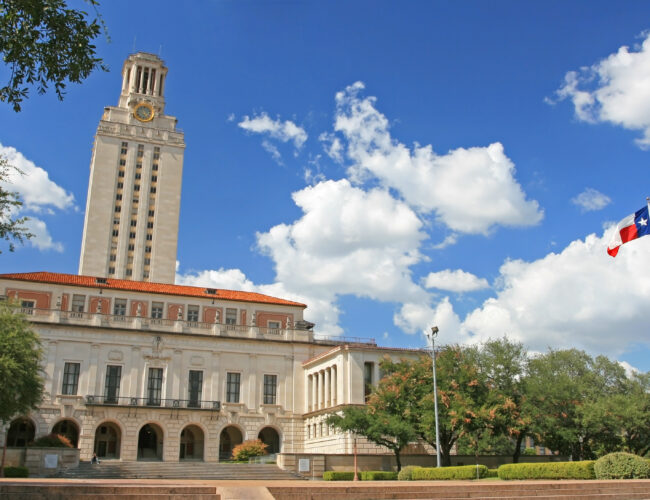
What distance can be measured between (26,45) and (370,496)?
1569 centimetres

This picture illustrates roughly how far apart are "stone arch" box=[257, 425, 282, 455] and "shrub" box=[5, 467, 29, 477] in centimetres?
2845

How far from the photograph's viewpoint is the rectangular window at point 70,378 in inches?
2286

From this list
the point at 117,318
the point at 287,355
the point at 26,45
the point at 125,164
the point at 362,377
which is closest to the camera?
the point at 26,45

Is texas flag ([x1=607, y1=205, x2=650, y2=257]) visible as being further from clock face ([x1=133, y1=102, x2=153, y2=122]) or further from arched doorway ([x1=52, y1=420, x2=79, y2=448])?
clock face ([x1=133, y1=102, x2=153, y2=122])

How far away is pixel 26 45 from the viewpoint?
13445mm

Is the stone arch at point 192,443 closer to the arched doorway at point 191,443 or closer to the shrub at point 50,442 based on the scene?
the arched doorway at point 191,443

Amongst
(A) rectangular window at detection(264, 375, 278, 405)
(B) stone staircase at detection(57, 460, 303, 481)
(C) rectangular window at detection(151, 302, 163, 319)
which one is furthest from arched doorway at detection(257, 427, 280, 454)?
(B) stone staircase at detection(57, 460, 303, 481)

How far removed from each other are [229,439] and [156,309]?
14.8 metres

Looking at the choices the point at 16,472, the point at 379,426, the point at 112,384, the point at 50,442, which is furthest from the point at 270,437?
the point at 16,472

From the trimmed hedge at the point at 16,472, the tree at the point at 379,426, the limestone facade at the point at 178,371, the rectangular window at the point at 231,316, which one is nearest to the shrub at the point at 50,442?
the limestone facade at the point at 178,371

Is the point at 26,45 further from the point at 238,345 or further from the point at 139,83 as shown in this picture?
the point at 139,83

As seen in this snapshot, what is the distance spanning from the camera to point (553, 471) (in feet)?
102

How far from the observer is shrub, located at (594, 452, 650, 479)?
28109mm

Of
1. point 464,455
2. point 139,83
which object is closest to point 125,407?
point 464,455
